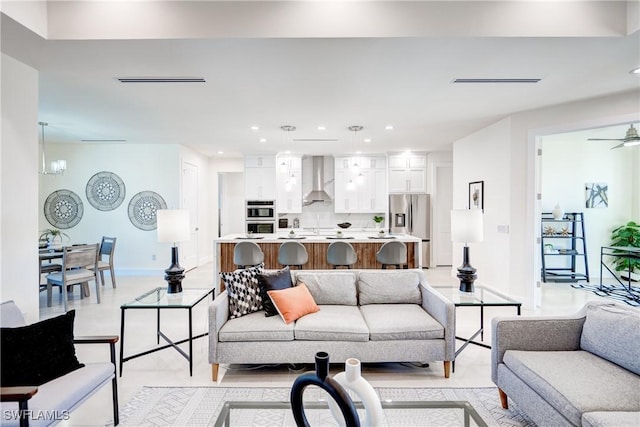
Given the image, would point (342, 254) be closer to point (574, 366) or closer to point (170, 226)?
point (170, 226)

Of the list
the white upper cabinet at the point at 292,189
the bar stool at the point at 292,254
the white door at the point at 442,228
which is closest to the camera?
the bar stool at the point at 292,254

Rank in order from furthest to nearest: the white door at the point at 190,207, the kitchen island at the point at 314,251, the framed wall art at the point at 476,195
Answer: the white door at the point at 190,207
the framed wall art at the point at 476,195
the kitchen island at the point at 314,251

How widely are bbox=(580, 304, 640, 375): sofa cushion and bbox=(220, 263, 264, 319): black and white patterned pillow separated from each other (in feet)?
7.94

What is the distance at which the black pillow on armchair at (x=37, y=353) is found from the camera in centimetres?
164

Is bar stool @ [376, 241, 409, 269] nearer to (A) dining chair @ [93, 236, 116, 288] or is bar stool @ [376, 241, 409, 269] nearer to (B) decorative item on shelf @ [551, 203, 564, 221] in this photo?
(B) decorative item on shelf @ [551, 203, 564, 221]

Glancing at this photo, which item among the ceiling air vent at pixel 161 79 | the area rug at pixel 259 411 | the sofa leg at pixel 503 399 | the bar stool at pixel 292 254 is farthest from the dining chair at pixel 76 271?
the sofa leg at pixel 503 399

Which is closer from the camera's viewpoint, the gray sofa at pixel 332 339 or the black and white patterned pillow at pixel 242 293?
the gray sofa at pixel 332 339

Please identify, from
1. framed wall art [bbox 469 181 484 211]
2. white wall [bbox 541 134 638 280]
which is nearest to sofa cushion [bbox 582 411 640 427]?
framed wall art [bbox 469 181 484 211]

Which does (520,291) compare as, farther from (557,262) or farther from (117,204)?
(117,204)

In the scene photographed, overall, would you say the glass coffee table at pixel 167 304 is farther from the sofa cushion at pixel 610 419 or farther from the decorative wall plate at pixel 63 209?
the decorative wall plate at pixel 63 209

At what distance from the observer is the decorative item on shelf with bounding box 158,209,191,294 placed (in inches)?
120

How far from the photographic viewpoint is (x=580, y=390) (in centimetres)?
165

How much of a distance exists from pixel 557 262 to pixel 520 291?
2877 millimetres

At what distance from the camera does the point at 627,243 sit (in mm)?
6059
